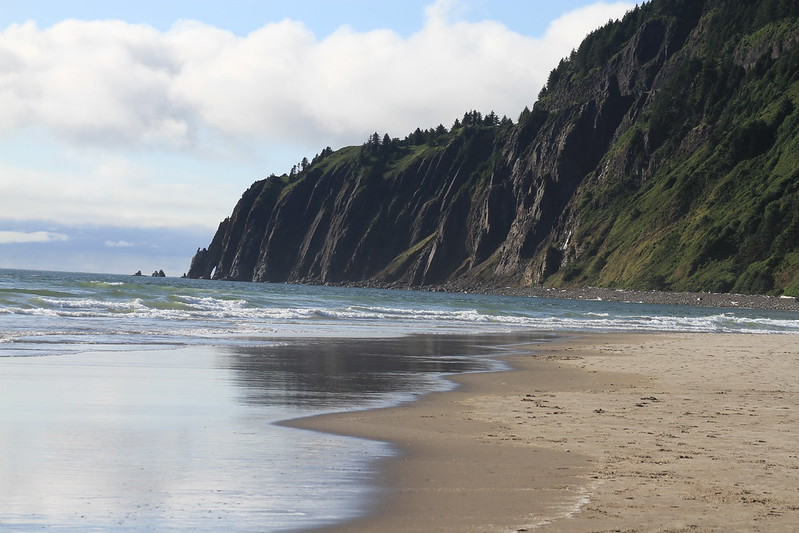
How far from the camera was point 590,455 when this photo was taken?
36.1ft

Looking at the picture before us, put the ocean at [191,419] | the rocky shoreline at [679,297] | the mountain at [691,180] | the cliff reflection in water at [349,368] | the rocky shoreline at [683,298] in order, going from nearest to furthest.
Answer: the ocean at [191,419] → the cliff reflection in water at [349,368] → the rocky shoreline at [683,298] → the rocky shoreline at [679,297] → the mountain at [691,180]

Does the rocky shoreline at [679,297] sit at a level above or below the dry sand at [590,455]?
above

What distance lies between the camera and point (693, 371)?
23625 millimetres

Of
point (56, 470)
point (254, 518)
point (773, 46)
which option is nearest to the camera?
point (254, 518)

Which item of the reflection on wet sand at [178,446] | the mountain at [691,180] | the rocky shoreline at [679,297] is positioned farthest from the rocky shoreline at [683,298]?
the reflection on wet sand at [178,446]

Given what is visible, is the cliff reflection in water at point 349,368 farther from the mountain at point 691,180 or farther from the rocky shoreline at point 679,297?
the mountain at point 691,180

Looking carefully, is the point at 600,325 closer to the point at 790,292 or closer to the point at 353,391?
the point at 353,391

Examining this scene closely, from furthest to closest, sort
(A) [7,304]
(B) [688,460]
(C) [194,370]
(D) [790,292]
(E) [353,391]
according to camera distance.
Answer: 1. (D) [790,292]
2. (A) [7,304]
3. (C) [194,370]
4. (E) [353,391]
5. (B) [688,460]

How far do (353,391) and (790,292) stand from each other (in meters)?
106

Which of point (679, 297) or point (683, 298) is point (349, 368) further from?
point (679, 297)

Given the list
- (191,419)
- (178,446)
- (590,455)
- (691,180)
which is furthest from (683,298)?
(178,446)

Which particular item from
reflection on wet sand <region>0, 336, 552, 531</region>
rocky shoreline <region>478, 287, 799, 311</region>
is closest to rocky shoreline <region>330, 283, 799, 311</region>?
rocky shoreline <region>478, 287, 799, 311</region>

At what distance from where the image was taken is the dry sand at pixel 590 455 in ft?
26.6

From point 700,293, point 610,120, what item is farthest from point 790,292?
point 610,120
